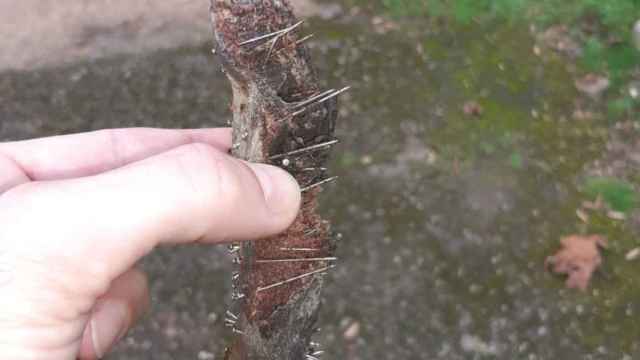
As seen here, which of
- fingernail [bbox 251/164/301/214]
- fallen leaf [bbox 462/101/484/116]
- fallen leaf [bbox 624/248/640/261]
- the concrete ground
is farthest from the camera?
the concrete ground

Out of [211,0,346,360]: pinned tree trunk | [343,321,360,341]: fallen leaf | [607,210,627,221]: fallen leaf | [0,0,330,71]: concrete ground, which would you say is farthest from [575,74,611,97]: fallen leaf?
[211,0,346,360]: pinned tree trunk

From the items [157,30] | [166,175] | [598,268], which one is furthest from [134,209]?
[157,30]

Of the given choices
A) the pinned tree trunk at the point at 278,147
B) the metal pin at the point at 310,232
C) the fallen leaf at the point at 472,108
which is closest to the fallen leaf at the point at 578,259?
the fallen leaf at the point at 472,108

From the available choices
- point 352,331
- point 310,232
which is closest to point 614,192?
point 352,331

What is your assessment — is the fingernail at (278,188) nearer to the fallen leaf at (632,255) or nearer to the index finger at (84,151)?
the index finger at (84,151)

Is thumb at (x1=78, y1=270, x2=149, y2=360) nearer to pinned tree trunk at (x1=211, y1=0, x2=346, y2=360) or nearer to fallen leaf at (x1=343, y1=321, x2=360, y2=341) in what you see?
pinned tree trunk at (x1=211, y1=0, x2=346, y2=360)

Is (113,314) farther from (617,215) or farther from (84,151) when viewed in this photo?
(617,215)

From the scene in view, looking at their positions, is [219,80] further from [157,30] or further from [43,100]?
[43,100]
